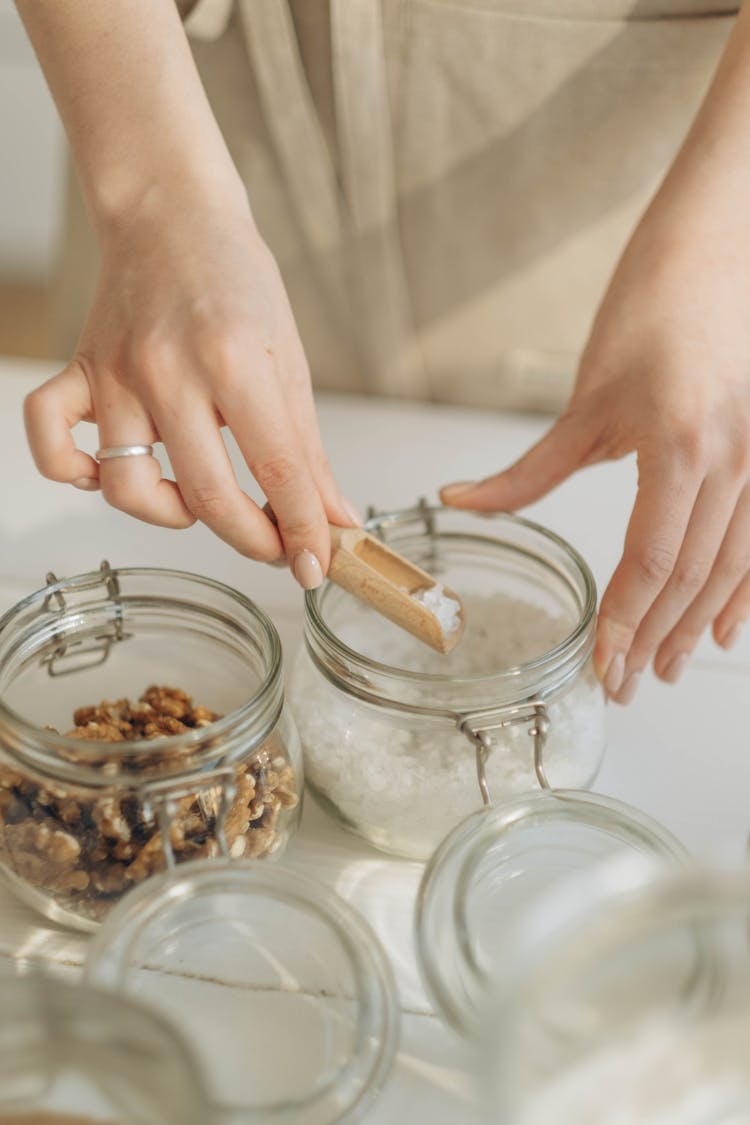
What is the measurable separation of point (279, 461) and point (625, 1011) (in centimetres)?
34

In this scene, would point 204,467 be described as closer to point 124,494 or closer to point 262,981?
point 124,494

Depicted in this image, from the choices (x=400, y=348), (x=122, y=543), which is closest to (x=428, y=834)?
(x=122, y=543)

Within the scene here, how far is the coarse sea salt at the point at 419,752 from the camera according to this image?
0.58 m

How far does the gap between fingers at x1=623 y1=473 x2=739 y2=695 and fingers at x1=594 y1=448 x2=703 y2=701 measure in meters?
0.01

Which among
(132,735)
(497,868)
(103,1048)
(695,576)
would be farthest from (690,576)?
(103,1048)

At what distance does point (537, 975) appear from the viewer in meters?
0.30

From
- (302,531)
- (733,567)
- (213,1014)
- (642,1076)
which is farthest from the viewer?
(733,567)

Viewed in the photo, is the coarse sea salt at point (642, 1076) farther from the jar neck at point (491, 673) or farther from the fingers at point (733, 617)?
the fingers at point (733, 617)

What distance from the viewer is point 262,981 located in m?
0.50

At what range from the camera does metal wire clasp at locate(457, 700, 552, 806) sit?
22.2 inches

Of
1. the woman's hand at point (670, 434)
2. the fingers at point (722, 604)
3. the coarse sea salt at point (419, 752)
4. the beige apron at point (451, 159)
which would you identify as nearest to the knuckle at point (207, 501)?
the coarse sea salt at point (419, 752)

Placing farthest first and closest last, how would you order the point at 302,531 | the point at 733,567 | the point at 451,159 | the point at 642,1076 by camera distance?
1. the point at 451,159
2. the point at 733,567
3. the point at 302,531
4. the point at 642,1076

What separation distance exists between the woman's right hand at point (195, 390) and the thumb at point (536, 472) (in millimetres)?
143

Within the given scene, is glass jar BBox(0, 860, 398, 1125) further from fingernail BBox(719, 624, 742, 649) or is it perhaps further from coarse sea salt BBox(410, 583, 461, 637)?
fingernail BBox(719, 624, 742, 649)
